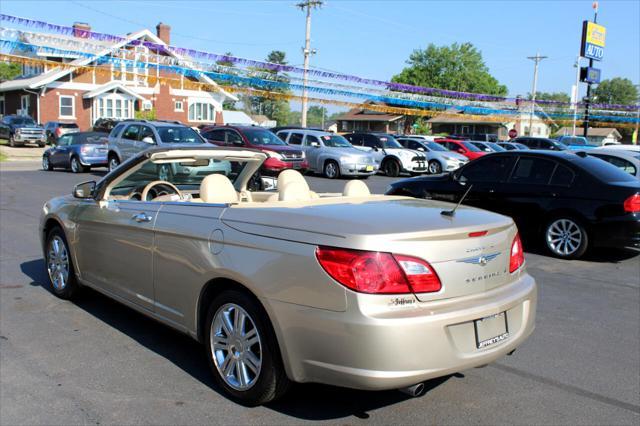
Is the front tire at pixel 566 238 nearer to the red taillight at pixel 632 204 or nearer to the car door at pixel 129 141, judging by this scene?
the red taillight at pixel 632 204

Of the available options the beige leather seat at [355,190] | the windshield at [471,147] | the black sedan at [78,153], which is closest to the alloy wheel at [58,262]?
the beige leather seat at [355,190]

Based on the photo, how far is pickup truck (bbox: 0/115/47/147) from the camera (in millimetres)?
37250

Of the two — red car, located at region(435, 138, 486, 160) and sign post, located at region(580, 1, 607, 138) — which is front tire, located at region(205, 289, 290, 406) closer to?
red car, located at region(435, 138, 486, 160)

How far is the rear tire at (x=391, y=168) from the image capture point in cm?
2400

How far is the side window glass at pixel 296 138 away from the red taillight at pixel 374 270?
65.6ft

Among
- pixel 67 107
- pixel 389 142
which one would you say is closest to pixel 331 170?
pixel 389 142

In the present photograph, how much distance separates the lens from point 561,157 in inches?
352

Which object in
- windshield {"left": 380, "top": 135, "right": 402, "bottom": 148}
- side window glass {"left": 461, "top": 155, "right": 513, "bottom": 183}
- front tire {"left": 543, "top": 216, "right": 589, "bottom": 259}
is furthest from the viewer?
windshield {"left": 380, "top": 135, "right": 402, "bottom": 148}

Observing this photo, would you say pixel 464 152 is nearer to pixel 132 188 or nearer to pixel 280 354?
pixel 132 188

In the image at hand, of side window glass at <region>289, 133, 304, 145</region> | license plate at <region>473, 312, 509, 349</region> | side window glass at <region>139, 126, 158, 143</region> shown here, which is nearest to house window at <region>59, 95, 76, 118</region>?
side window glass at <region>289, 133, 304, 145</region>

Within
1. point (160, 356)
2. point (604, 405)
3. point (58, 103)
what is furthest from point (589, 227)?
point (58, 103)

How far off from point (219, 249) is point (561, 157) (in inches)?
267

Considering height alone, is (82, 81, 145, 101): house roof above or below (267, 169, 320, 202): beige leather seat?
above

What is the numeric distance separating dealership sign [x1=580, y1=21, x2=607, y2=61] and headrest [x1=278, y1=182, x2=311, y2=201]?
1628 inches
